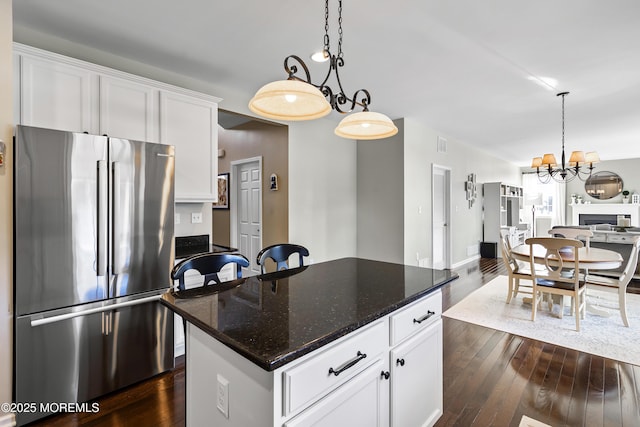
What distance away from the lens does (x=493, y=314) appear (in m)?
3.67

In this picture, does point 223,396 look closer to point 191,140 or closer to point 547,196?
point 191,140

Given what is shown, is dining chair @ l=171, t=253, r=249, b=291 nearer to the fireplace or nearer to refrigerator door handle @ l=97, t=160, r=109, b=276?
refrigerator door handle @ l=97, t=160, r=109, b=276

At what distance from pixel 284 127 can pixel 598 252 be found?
417 cm

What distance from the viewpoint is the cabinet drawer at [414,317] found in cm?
143

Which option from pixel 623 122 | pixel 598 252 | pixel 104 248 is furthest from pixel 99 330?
pixel 623 122

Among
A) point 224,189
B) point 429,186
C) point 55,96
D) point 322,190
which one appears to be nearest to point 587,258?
point 429,186

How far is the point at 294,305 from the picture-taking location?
137 cm

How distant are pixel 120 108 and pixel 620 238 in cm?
723

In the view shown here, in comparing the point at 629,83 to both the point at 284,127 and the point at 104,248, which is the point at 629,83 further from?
the point at 104,248

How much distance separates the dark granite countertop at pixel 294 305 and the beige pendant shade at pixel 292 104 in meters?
0.94

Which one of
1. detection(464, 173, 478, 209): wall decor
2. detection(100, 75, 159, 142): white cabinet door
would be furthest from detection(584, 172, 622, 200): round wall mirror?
detection(100, 75, 159, 142): white cabinet door

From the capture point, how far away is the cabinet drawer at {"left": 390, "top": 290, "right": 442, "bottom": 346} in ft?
4.68

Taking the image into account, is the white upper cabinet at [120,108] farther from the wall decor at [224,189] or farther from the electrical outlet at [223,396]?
the wall decor at [224,189]

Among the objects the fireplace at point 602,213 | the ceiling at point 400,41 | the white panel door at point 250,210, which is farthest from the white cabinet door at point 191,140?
the fireplace at point 602,213
